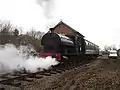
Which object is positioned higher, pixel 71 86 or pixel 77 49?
pixel 77 49

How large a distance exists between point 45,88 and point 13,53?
493 inches

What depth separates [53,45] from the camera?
72.6ft

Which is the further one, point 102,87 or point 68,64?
point 68,64

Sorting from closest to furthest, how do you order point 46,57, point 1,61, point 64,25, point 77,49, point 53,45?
point 1,61, point 46,57, point 53,45, point 77,49, point 64,25

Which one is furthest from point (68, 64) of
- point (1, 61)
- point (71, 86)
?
point (71, 86)

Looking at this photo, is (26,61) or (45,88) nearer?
(45,88)

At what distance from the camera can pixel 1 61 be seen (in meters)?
17.9

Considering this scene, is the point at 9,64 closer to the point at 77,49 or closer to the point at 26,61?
the point at 26,61

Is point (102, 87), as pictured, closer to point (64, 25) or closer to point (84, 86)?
point (84, 86)

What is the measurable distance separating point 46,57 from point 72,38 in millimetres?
7736

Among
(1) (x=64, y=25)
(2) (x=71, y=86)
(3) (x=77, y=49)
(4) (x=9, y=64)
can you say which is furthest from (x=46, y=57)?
(1) (x=64, y=25)

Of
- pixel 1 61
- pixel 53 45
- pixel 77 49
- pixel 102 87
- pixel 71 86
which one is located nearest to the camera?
pixel 102 87

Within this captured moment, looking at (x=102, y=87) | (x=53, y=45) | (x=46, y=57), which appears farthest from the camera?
(x=53, y=45)

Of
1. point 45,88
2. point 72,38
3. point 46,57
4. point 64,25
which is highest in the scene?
point 64,25
